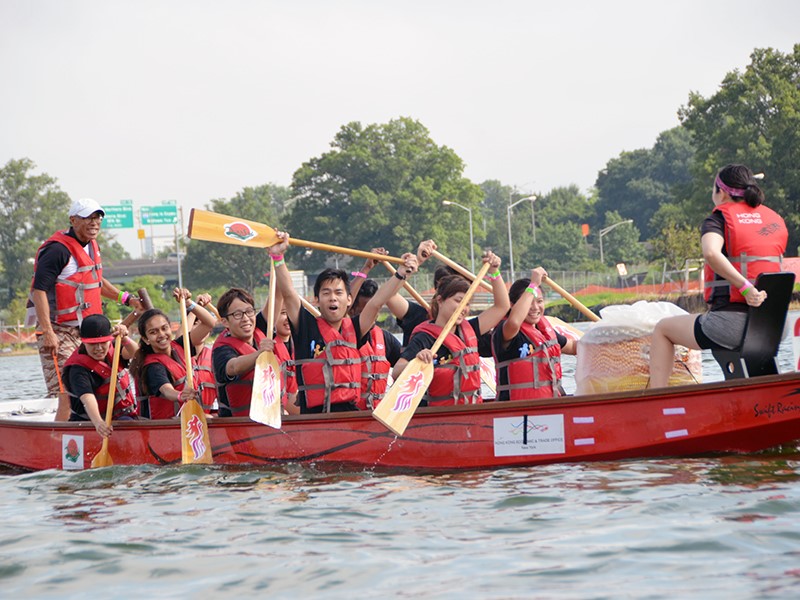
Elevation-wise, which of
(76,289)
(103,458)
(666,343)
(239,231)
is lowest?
(103,458)

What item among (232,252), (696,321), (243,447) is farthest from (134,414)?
(232,252)

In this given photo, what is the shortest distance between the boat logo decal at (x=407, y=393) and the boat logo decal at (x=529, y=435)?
55 cm

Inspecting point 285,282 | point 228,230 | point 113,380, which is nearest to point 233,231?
point 228,230

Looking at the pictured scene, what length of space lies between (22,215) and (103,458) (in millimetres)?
70862

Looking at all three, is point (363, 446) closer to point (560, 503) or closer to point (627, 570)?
point (560, 503)

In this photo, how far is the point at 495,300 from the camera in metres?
7.78

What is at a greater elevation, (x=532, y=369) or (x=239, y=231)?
(x=239, y=231)

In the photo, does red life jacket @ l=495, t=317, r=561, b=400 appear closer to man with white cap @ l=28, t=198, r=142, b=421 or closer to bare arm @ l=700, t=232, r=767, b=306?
bare arm @ l=700, t=232, r=767, b=306

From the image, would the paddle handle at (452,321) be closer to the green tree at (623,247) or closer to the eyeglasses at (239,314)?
the eyeglasses at (239,314)

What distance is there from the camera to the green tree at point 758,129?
4838 cm

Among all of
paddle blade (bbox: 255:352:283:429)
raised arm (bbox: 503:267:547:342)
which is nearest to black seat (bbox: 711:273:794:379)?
raised arm (bbox: 503:267:547:342)

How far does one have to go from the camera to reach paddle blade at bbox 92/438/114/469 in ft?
28.0

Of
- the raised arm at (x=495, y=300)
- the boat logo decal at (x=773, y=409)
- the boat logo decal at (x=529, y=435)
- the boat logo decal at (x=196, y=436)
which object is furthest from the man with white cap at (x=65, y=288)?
the boat logo decal at (x=773, y=409)

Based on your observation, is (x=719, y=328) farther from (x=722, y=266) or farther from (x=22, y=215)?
(x=22, y=215)
